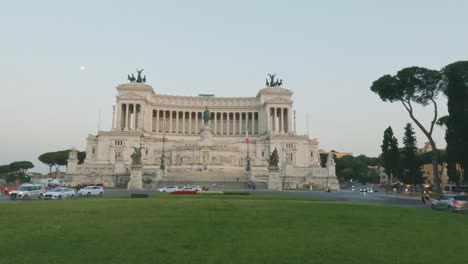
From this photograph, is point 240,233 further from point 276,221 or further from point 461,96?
point 461,96

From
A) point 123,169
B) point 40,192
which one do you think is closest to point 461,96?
point 40,192

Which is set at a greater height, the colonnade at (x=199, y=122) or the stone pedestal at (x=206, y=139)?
the colonnade at (x=199, y=122)

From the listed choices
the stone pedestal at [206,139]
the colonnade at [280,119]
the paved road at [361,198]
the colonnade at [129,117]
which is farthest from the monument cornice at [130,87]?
the paved road at [361,198]

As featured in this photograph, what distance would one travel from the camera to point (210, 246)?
386 inches

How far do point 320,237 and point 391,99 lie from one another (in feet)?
172

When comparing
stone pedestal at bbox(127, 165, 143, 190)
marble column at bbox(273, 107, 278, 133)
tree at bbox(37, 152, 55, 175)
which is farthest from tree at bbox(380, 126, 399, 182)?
tree at bbox(37, 152, 55, 175)

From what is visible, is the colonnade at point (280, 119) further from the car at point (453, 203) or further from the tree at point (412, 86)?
the car at point (453, 203)

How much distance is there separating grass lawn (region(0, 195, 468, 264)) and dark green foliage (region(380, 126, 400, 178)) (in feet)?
180

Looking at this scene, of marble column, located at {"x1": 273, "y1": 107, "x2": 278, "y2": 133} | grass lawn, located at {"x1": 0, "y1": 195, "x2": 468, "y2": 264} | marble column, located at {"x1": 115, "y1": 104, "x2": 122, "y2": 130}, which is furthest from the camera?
marble column, located at {"x1": 273, "y1": 107, "x2": 278, "y2": 133}

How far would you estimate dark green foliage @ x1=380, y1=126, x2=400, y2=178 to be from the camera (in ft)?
220

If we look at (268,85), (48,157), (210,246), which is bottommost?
(210,246)

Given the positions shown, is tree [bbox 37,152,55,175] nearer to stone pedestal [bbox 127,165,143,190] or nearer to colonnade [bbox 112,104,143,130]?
colonnade [bbox 112,104,143,130]

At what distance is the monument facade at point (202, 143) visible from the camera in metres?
70.2

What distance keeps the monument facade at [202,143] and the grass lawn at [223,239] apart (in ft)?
152
